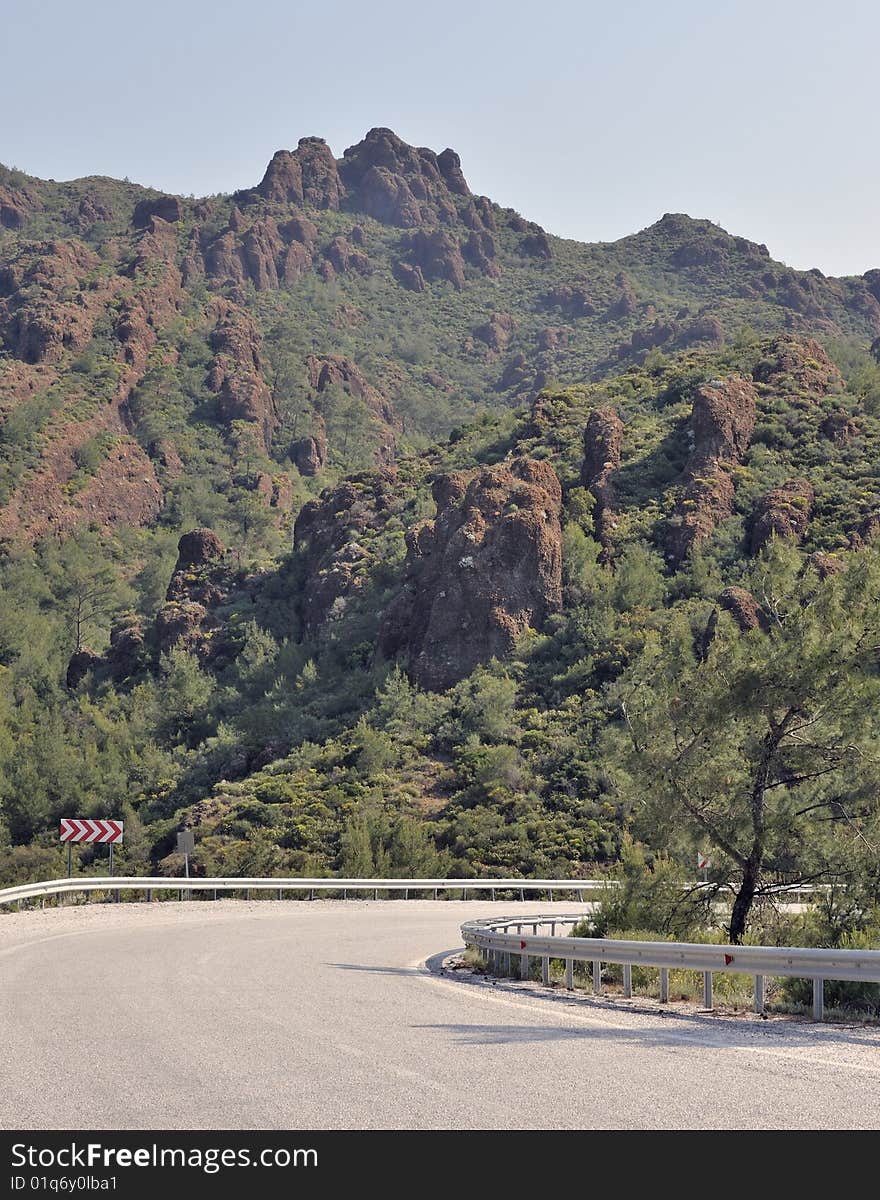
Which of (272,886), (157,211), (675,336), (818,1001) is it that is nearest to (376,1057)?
(818,1001)

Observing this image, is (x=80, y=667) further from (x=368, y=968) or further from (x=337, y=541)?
(x=368, y=968)

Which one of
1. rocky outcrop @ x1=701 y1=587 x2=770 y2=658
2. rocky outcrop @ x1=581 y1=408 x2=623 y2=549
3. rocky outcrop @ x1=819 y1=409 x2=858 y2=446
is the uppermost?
rocky outcrop @ x1=819 y1=409 x2=858 y2=446

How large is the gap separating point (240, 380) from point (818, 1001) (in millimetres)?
130167

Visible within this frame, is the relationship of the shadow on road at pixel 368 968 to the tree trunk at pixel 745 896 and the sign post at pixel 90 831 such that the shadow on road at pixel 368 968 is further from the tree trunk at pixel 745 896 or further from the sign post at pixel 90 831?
the sign post at pixel 90 831

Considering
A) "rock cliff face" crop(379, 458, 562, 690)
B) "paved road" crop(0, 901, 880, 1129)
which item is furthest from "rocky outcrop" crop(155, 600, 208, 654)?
"paved road" crop(0, 901, 880, 1129)

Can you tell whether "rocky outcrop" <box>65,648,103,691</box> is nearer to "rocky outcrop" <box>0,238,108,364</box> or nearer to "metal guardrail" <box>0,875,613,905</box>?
"metal guardrail" <box>0,875,613,905</box>

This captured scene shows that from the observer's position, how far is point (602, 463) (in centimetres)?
6856

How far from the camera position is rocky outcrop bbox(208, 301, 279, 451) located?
447 ft

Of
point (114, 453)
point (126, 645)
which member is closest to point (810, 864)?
point (126, 645)

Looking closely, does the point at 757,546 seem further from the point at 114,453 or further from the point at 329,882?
the point at 114,453

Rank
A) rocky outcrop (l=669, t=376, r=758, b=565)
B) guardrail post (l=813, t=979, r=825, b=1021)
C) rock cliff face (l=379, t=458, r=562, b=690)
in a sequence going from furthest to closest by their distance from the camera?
rocky outcrop (l=669, t=376, r=758, b=565), rock cliff face (l=379, t=458, r=562, b=690), guardrail post (l=813, t=979, r=825, b=1021)

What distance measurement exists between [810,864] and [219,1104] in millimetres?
13576

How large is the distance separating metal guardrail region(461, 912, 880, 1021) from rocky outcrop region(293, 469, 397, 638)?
173 feet
